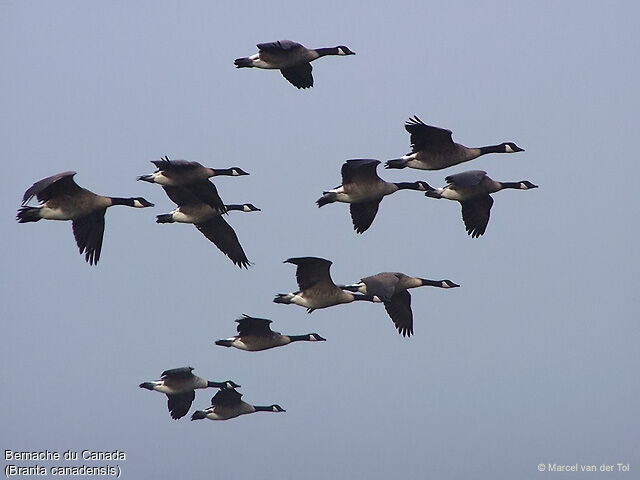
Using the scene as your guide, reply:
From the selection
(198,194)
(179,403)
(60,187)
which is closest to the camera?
(60,187)

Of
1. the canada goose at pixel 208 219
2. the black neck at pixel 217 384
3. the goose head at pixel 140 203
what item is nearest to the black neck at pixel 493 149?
the canada goose at pixel 208 219

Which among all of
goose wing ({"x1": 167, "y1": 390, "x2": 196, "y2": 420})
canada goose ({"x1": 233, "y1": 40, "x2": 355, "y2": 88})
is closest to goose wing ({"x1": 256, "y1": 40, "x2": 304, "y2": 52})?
canada goose ({"x1": 233, "y1": 40, "x2": 355, "y2": 88})

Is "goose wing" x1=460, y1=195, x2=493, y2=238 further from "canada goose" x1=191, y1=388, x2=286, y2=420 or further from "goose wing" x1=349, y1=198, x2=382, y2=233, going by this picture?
"canada goose" x1=191, y1=388, x2=286, y2=420

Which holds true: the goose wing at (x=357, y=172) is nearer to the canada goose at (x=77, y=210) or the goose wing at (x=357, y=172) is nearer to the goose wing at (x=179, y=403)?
the canada goose at (x=77, y=210)

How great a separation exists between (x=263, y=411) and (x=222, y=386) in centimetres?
306

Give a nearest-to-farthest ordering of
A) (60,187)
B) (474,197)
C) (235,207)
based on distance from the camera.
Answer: (60,187) < (474,197) < (235,207)

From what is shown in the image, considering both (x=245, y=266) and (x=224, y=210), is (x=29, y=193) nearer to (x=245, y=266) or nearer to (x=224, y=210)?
(x=224, y=210)

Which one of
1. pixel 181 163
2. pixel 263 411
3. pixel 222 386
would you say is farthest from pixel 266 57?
pixel 263 411

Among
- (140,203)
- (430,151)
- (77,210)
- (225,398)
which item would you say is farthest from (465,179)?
(225,398)

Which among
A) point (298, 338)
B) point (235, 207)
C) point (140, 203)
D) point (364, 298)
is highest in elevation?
point (235, 207)

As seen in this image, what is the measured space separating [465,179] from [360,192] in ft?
7.29

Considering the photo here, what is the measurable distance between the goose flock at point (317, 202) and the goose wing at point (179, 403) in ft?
1.69

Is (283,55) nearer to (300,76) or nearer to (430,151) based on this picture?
(300,76)

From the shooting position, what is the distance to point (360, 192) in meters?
29.1
